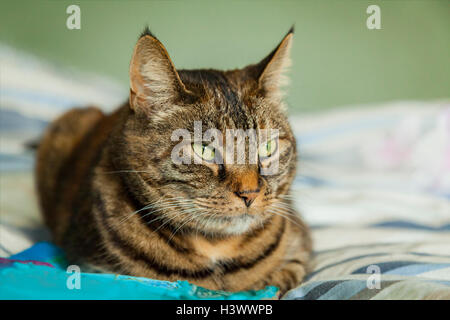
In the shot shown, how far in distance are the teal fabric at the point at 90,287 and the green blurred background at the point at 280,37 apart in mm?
876

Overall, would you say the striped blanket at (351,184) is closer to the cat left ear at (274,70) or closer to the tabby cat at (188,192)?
the tabby cat at (188,192)

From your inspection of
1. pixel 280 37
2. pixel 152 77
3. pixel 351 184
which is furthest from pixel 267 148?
pixel 280 37

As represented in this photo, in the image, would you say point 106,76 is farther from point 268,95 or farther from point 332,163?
point 268,95

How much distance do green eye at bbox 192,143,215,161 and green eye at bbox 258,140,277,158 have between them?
0.11 m

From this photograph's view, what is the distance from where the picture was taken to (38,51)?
209 cm

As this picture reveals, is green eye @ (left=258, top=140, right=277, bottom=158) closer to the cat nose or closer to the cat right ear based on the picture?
the cat nose

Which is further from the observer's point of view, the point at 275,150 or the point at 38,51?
the point at 38,51

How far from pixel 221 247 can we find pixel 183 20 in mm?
1096

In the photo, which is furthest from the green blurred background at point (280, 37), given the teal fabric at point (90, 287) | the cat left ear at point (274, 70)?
the teal fabric at point (90, 287)

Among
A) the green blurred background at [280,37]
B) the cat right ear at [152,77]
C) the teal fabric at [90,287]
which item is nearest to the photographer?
the teal fabric at [90,287]

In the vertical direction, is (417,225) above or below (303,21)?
below

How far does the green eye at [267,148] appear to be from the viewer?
0.99m
